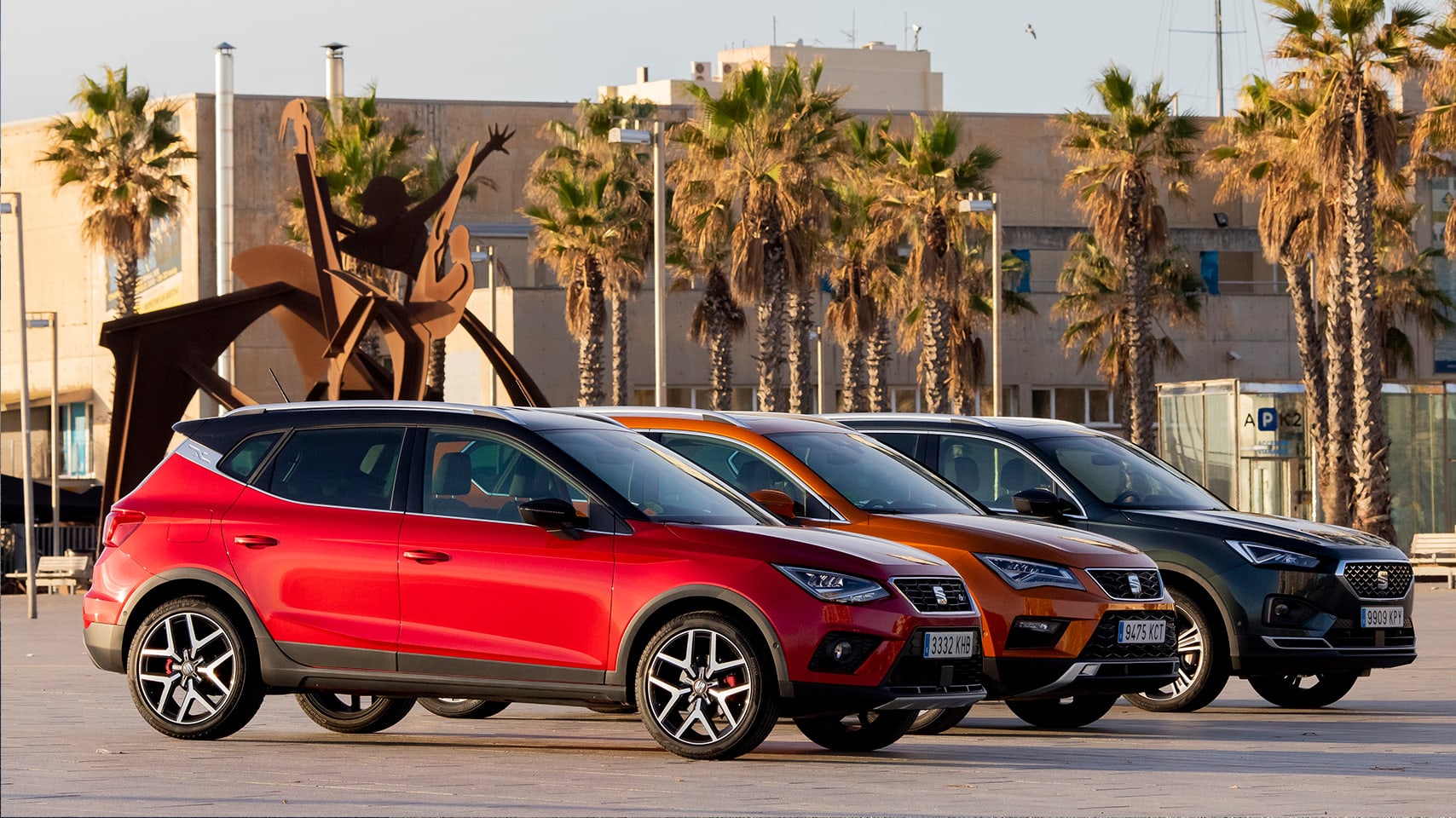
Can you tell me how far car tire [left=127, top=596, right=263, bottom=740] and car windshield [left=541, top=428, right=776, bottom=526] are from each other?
1940mm

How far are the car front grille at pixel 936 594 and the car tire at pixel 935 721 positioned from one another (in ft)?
5.69

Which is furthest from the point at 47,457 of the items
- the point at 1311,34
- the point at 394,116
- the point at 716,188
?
the point at 1311,34

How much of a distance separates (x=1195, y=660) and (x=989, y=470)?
1744 mm

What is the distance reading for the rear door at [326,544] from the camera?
10.3 meters

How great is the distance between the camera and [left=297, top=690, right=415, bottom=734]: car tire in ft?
37.6

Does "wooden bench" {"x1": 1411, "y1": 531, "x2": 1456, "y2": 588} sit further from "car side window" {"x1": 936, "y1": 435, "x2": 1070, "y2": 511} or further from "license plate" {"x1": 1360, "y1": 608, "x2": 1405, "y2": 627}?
"car side window" {"x1": 936, "y1": 435, "x2": 1070, "y2": 511}

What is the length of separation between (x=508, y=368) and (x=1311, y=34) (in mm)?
16646

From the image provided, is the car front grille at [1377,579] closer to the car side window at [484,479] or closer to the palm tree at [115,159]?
the car side window at [484,479]

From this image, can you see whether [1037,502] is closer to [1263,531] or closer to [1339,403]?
[1263,531]

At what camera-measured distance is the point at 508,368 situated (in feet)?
94.8

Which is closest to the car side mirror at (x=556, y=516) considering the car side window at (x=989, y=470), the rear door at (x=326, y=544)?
the rear door at (x=326, y=544)

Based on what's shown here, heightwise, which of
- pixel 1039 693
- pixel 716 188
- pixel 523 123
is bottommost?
pixel 1039 693

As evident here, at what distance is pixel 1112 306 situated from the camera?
5856 cm

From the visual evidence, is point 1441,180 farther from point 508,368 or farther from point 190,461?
point 190,461
